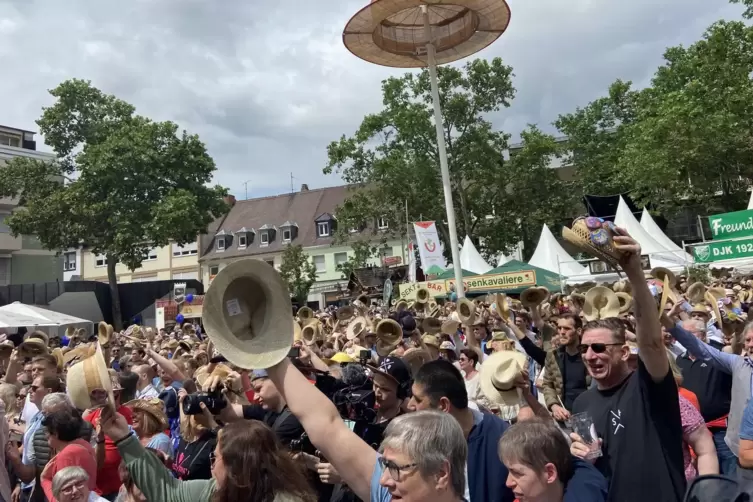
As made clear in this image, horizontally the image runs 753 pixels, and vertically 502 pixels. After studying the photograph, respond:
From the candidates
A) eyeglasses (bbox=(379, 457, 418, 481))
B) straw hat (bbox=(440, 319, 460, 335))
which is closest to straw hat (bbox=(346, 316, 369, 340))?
straw hat (bbox=(440, 319, 460, 335))

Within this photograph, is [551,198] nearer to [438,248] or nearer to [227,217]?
[438,248]

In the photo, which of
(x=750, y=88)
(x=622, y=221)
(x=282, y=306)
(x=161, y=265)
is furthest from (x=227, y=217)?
(x=282, y=306)

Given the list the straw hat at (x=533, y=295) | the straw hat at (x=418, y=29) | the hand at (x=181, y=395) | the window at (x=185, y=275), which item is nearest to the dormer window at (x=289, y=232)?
the window at (x=185, y=275)

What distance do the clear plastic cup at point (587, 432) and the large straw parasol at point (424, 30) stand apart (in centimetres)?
1008

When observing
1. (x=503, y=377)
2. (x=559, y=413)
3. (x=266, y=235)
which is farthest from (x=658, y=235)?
(x=266, y=235)

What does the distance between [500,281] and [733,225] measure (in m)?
7.03

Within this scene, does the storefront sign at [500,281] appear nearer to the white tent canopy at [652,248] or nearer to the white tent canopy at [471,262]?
the white tent canopy at [652,248]

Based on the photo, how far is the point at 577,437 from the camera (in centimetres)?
260

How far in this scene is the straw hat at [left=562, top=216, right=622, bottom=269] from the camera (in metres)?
2.32

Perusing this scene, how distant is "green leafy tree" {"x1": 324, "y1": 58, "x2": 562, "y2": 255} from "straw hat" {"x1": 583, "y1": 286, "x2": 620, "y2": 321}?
2738 centimetres

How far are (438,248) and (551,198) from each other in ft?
64.5

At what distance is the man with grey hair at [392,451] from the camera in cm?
192

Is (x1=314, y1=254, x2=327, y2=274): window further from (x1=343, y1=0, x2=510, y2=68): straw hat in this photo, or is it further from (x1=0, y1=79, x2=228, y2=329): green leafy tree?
(x1=343, y1=0, x2=510, y2=68): straw hat

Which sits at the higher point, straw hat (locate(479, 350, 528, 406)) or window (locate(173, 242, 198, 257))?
window (locate(173, 242, 198, 257))
